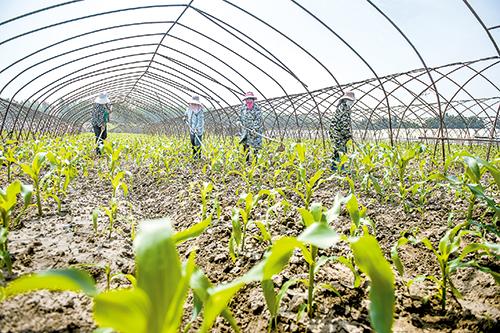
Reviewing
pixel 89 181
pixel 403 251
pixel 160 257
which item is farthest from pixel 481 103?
pixel 160 257

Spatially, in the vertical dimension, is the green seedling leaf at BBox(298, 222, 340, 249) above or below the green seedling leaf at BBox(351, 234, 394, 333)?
above

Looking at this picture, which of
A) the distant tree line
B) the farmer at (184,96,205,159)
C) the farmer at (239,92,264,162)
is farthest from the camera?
the distant tree line

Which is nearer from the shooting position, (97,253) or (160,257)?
(160,257)

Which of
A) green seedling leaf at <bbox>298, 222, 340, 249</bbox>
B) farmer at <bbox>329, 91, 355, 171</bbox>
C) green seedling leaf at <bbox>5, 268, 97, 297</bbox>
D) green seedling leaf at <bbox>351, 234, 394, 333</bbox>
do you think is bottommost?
green seedling leaf at <bbox>351, 234, 394, 333</bbox>

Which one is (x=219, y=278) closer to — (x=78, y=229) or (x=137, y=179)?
(x=78, y=229)

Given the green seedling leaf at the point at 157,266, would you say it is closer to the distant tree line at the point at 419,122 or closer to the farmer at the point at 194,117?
the farmer at the point at 194,117

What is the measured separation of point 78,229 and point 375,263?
2.53 meters

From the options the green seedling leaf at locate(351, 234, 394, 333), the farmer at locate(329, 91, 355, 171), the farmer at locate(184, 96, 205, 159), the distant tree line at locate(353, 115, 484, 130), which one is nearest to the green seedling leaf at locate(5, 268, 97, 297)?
the green seedling leaf at locate(351, 234, 394, 333)

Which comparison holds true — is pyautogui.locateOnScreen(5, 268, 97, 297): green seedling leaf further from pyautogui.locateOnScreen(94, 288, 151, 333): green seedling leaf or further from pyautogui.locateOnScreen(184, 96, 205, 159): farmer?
pyautogui.locateOnScreen(184, 96, 205, 159): farmer

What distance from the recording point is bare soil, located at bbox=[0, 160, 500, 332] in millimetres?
1331

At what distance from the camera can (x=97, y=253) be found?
216 cm

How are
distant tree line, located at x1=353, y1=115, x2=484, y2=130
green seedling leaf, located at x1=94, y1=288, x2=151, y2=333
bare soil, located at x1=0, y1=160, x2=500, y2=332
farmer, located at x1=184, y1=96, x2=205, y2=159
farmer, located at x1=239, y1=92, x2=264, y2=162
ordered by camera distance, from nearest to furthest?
green seedling leaf, located at x1=94, y1=288, x2=151, y2=333 < bare soil, located at x1=0, y1=160, x2=500, y2=332 < farmer, located at x1=239, y1=92, x2=264, y2=162 < farmer, located at x1=184, y1=96, x2=205, y2=159 < distant tree line, located at x1=353, y1=115, x2=484, y2=130

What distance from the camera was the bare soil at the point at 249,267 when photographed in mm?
1331

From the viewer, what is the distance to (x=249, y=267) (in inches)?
77.2
